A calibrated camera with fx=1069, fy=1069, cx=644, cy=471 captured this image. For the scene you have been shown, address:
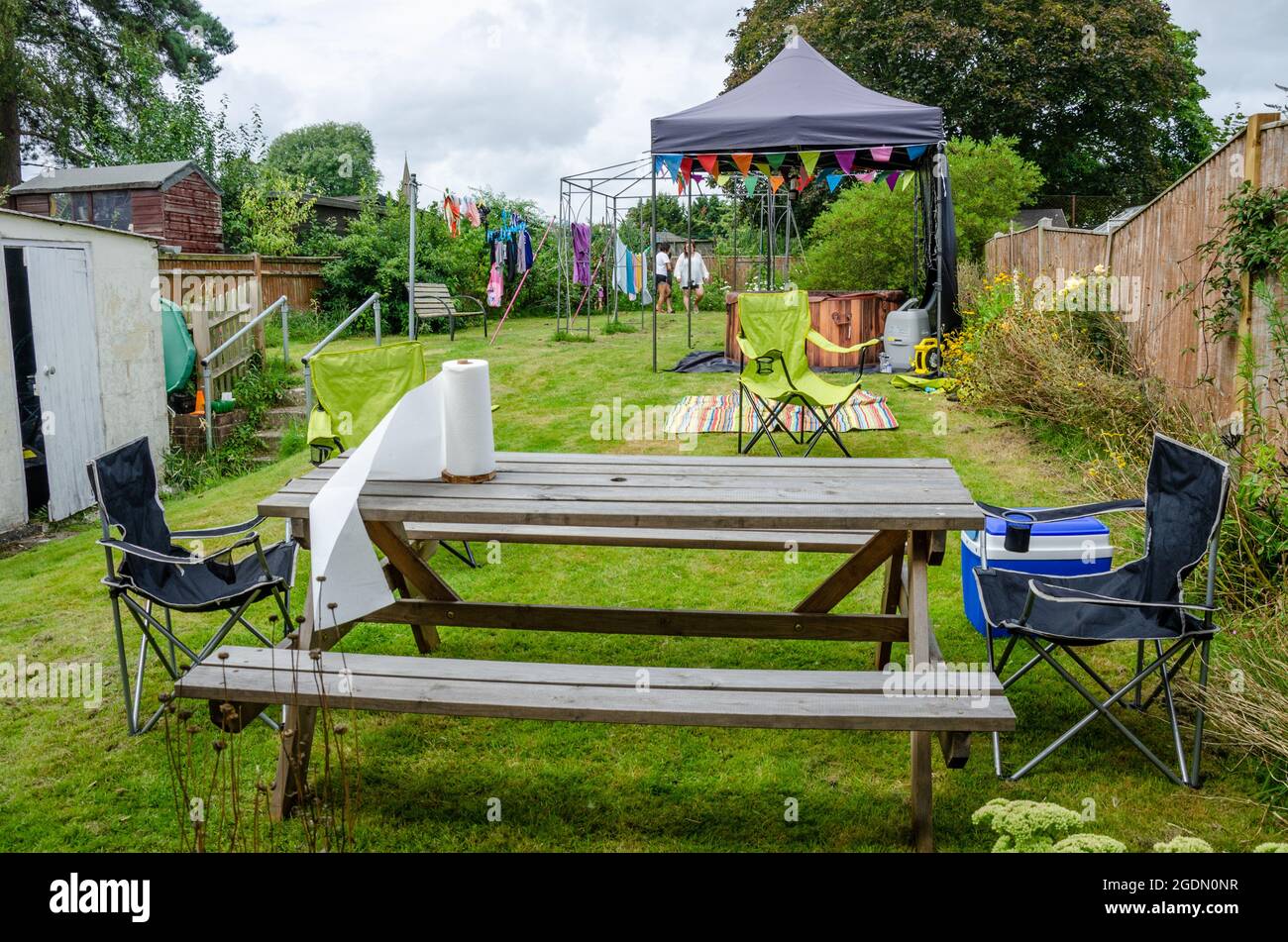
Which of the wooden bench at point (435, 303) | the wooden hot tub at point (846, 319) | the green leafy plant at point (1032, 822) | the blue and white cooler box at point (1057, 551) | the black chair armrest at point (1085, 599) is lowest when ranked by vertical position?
the green leafy plant at point (1032, 822)

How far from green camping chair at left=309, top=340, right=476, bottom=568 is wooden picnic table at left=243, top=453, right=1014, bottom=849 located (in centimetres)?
154

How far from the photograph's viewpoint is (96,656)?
425cm

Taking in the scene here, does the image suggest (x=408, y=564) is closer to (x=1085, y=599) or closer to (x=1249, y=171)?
(x=1085, y=599)

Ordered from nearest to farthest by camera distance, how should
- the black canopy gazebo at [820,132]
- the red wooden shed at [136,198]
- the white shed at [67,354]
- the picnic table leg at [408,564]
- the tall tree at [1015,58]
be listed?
the picnic table leg at [408,564] → the white shed at [67,354] → the black canopy gazebo at [820,132] → the red wooden shed at [136,198] → the tall tree at [1015,58]

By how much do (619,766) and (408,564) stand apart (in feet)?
3.39

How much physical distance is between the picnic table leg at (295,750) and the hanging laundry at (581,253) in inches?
553

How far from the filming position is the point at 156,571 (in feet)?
12.6

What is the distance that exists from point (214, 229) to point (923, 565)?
2365 centimetres

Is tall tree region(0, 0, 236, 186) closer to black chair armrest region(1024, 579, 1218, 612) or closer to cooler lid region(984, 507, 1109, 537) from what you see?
cooler lid region(984, 507, 1109, 537)

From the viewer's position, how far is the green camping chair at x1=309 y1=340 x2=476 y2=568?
18.0 ft

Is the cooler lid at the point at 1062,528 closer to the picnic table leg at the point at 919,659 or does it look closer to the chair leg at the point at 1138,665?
the chair leg at the point at 1138,665

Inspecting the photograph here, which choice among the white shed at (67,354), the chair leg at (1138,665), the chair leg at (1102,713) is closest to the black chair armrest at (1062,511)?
the chair leg at (1138,665)

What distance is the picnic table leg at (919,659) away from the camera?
2.76m

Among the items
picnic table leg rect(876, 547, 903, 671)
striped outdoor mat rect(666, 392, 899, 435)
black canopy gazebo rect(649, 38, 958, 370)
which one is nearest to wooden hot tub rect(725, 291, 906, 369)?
black canopy gazebo rect(649, 38, 958, 370)
